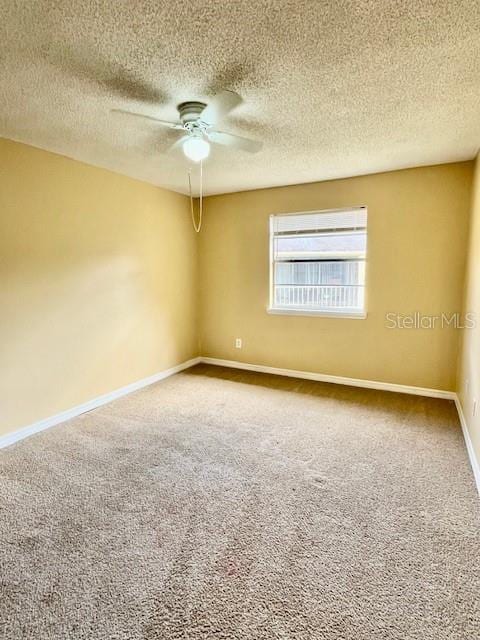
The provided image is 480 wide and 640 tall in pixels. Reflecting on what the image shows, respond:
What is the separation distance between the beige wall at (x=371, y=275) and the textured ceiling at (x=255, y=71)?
67 cm

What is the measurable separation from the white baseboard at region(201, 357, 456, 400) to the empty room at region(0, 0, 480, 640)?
0.03 m

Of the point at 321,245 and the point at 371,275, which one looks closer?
the point at 371,275

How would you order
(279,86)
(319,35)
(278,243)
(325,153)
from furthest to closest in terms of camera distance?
(278,243), (325,153), (279,86), (319,35)

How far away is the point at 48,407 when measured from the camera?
3092 millimetres

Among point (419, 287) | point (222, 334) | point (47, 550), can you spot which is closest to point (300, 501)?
point (47, 550)

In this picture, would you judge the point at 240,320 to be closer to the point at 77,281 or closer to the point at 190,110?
the point at 77,281

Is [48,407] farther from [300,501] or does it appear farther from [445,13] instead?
[445,13]

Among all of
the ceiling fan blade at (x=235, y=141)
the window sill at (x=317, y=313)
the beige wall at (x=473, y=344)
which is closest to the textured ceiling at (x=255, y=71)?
the ceiling fan blade at (x=235, y=141)

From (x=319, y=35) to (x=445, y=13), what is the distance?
48cm

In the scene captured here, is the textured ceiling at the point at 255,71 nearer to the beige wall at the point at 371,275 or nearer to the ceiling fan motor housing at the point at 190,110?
the ceiling fan motor housing at the point at 190,110

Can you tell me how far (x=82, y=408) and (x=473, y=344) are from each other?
3472mm

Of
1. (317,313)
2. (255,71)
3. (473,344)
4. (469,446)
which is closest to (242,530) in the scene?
(469,446)

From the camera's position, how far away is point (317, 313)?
420 centimetres

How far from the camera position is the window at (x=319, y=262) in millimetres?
3949
